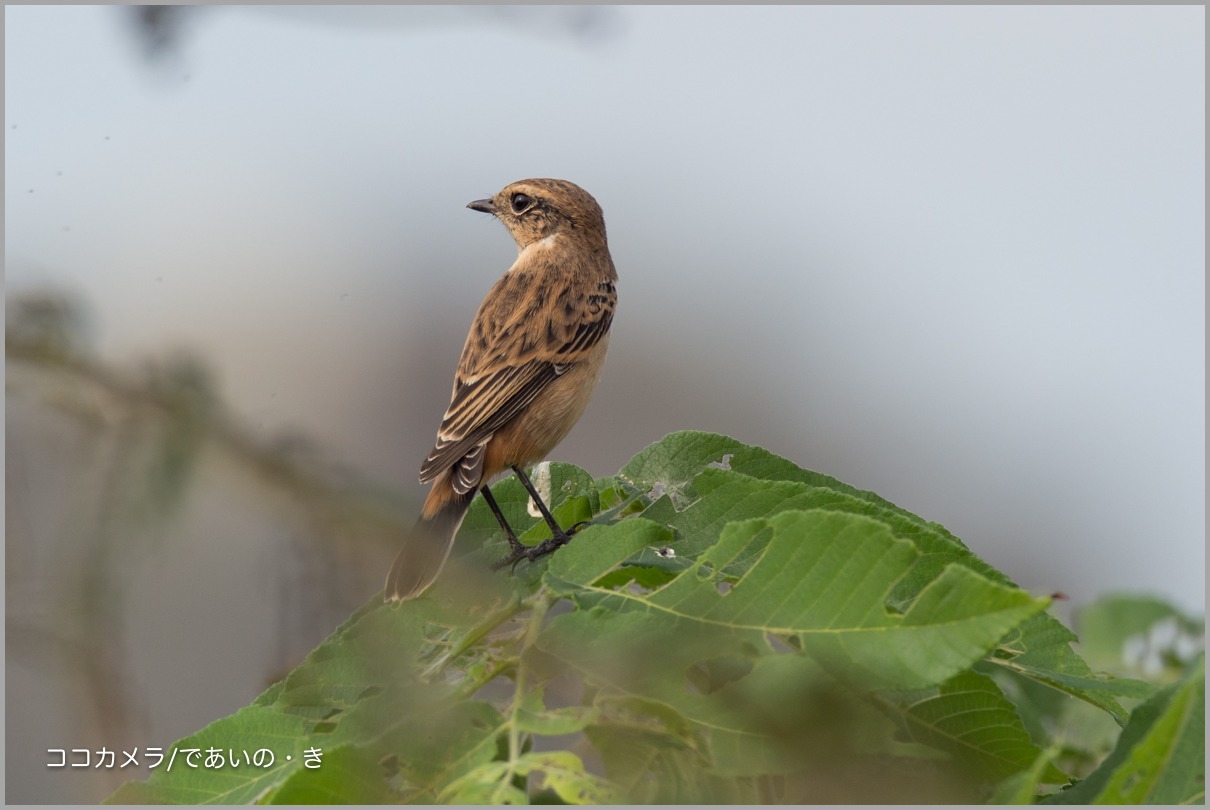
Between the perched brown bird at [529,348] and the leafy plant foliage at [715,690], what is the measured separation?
1.38m

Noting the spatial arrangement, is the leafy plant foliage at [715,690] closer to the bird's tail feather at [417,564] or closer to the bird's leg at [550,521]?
the bird's tail feather at [417,564]

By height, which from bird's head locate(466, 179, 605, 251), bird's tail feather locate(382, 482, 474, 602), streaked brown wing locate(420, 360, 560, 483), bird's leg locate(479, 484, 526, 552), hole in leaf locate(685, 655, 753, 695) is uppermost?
bird's head locate(466, 179, 605, 251)

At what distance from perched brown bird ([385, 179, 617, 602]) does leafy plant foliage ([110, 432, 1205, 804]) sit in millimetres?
1375

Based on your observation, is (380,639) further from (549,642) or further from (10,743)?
(10,743)

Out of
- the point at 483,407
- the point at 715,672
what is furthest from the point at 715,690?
the point at 483,407

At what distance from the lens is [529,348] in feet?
17.8

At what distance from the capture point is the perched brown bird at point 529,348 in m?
4.62

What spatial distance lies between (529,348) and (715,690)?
3553 mm

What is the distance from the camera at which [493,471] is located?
16.2 feet

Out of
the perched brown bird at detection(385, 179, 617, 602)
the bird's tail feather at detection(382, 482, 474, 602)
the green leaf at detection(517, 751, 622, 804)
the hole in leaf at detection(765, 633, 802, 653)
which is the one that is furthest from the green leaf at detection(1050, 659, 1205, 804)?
the perched brown bird at detection(385, 179, 617, 602)

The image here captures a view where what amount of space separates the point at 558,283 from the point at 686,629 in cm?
412

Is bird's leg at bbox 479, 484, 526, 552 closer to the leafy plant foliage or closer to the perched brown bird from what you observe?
the perched brown bird

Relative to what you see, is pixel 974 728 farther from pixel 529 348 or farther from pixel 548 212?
pixel 548 212

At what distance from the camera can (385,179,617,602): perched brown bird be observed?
4.62 metres
